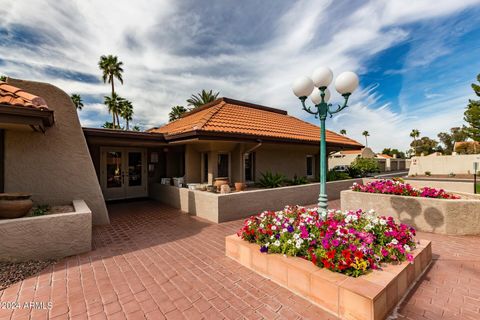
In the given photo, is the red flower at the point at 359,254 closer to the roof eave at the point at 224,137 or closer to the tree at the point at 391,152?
the roof eave at the point at 224,137

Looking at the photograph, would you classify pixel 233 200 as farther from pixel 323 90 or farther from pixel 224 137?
pixel 323 90

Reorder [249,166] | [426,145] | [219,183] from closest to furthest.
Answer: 1. [219,183]
2. [249,166]
3. [426,145]

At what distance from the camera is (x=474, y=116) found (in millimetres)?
23109

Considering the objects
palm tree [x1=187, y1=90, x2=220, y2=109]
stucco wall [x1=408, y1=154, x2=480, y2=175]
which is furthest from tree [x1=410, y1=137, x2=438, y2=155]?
palm tree [x1=187, y1=90, x2=220, y2=109]

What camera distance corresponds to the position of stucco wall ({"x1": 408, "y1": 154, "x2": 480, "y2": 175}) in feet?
101

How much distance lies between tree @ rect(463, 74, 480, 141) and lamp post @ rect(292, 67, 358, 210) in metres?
30.7

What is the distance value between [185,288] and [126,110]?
136ft

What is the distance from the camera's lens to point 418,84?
14.1 m

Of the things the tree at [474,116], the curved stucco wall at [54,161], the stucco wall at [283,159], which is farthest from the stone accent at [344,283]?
the tree at [474,116]

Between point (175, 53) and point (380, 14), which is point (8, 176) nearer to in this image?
point (175, 53)

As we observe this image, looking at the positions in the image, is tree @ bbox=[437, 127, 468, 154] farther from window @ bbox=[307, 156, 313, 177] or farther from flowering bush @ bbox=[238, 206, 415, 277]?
flowering bush @ bbox=[238, 206, 415, 277]

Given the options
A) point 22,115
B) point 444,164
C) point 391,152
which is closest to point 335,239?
point 22,115

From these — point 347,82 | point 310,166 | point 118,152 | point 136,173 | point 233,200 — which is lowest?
point 233,200

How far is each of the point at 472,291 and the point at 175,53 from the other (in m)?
12.3
